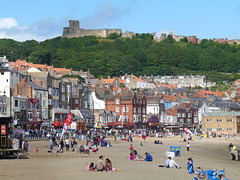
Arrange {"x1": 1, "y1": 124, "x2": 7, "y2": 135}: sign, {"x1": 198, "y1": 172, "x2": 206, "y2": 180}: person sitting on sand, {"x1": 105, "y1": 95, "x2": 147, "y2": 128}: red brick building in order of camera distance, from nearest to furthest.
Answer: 1. {"x1": 198, "y1": 172, "x2": 206, "y2": 180}: person sitting on sand
2. {"x1": 1, "y1": 124, "x2": 7, "y2": 135}: sign
3. {"x1": 105, "y1": 95, "x2": 147, "y2": 128}: red brick building

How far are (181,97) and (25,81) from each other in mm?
52524

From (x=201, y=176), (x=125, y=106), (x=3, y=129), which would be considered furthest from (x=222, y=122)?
(x=201, y=176)

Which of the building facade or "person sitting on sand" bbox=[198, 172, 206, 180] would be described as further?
the building facade

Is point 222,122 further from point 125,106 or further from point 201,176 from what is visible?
point 201,176

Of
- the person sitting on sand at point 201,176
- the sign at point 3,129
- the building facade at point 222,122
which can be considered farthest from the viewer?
the building facade at point 222,122

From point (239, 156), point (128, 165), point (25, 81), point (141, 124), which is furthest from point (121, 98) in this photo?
point (128, 165)

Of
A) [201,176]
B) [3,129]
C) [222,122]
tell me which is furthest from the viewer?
[222,122]

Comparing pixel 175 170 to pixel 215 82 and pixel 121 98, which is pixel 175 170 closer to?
pixel 121 98

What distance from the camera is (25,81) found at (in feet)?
225

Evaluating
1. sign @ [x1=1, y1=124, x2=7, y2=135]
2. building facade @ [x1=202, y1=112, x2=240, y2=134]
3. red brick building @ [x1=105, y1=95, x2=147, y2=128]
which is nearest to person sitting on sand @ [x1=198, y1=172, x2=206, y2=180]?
sign @ [x1=1, y1=124, x2=7, y2=135]

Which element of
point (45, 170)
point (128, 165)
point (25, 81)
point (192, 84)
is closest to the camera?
point (45, 170)

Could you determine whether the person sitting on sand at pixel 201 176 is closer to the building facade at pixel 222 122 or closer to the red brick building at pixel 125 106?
the red brick building at pixel 125 106

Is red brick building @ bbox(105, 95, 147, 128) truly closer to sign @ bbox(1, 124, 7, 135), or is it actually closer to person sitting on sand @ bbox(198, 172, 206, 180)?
sign @ bbox(1, 124, 7, 135)

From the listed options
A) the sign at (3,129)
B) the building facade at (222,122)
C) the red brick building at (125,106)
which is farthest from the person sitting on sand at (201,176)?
the building facade at (222,122)
